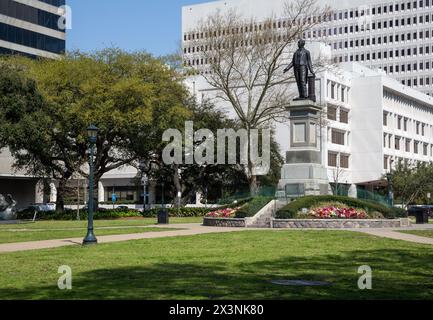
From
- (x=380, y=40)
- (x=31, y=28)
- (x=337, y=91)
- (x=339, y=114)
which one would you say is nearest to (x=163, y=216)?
(x=31, y=28)

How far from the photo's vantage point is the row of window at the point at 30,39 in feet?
253

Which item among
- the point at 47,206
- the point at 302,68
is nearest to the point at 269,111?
the point at 302,68

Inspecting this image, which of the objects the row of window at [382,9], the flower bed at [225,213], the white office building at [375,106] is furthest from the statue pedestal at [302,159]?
the row of window at [382,9]

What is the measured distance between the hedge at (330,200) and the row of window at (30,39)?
53417mm

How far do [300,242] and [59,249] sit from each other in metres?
7.82

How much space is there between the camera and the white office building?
8694 cm

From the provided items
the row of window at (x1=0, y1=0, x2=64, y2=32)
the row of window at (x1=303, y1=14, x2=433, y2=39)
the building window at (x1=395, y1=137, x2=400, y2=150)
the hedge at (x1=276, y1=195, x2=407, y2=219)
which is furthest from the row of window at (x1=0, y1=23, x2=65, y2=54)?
the hedge at (x1=276, y1=195, x2=407, y2=219)

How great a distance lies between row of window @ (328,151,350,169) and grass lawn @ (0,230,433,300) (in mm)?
65558

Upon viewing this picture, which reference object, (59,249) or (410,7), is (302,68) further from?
(410,7)

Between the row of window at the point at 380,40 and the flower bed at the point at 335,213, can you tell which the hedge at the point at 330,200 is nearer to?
the flower bed at the point at 335,213

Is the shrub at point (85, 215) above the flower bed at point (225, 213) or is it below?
below

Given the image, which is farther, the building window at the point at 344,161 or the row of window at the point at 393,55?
the row of window at the point at 393,55

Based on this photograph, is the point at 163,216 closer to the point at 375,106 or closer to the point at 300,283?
the point at 300,283
